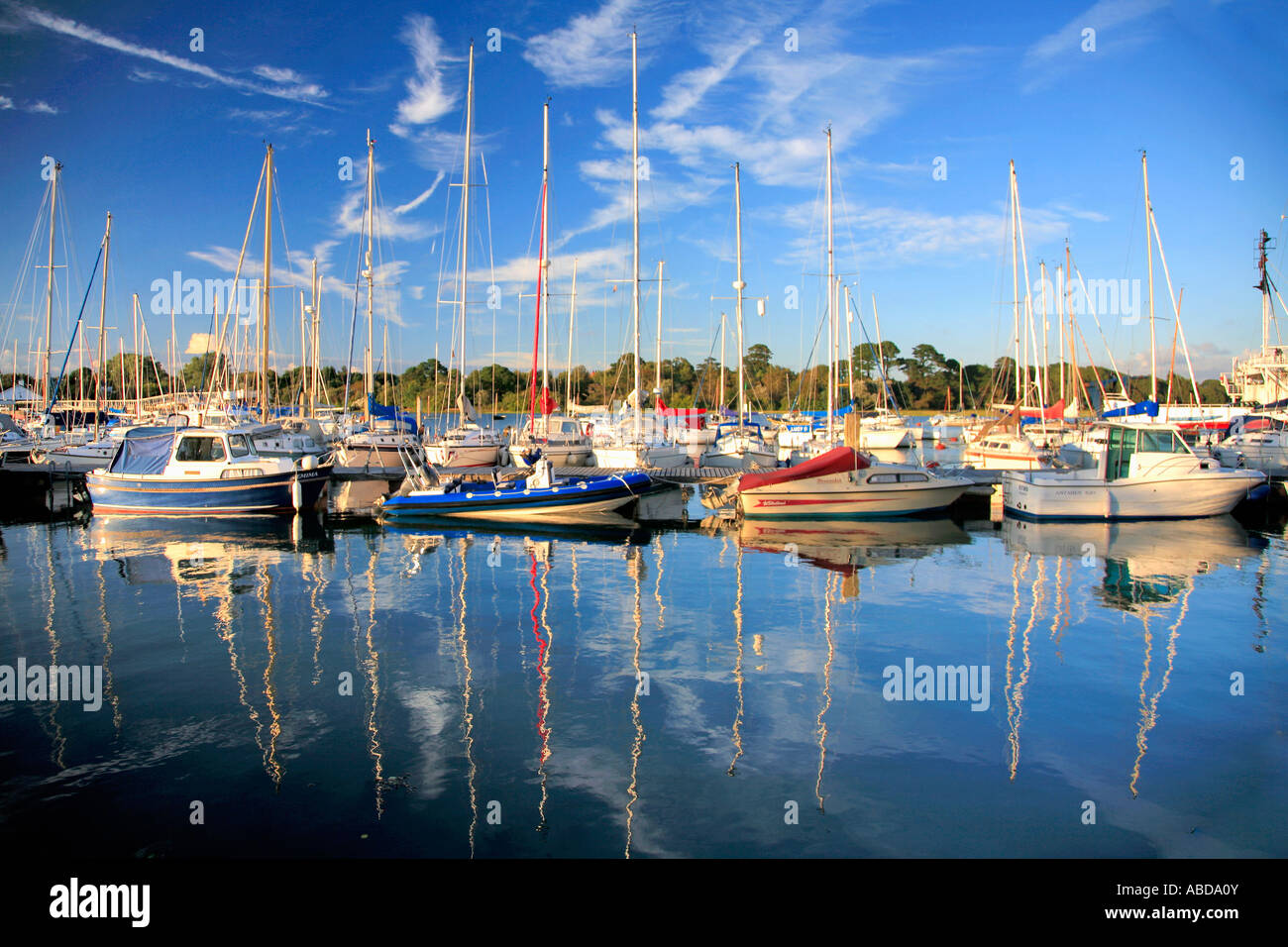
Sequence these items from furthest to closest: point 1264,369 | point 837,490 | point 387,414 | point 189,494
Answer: point 1264,369 < point 387,414 < point 189,494 < point 837,490

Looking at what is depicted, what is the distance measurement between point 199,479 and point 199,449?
1.42 metres

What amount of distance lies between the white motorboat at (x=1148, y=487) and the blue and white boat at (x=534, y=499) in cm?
1243

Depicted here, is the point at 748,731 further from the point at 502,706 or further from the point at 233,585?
the point at 233,585

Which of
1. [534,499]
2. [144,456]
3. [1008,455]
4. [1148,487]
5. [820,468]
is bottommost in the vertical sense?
[534,499]

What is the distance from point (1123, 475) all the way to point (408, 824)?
79.1ft

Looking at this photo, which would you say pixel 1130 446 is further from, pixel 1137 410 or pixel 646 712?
pixel 1137 410

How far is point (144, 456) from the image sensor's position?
25750 mm

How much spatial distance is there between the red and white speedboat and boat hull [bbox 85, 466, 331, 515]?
1494cm

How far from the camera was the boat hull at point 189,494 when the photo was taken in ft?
81.5

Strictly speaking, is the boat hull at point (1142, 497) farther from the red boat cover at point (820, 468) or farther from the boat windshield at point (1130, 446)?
the red boat cover at point (820, 468)

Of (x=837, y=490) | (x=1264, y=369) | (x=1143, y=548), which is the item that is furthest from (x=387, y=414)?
(x=1264, y=369)

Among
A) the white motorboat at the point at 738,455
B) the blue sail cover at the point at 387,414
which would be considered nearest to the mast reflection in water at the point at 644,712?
the white motorboat at the point at 738,455

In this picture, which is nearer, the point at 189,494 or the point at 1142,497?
the point at 1142,497
